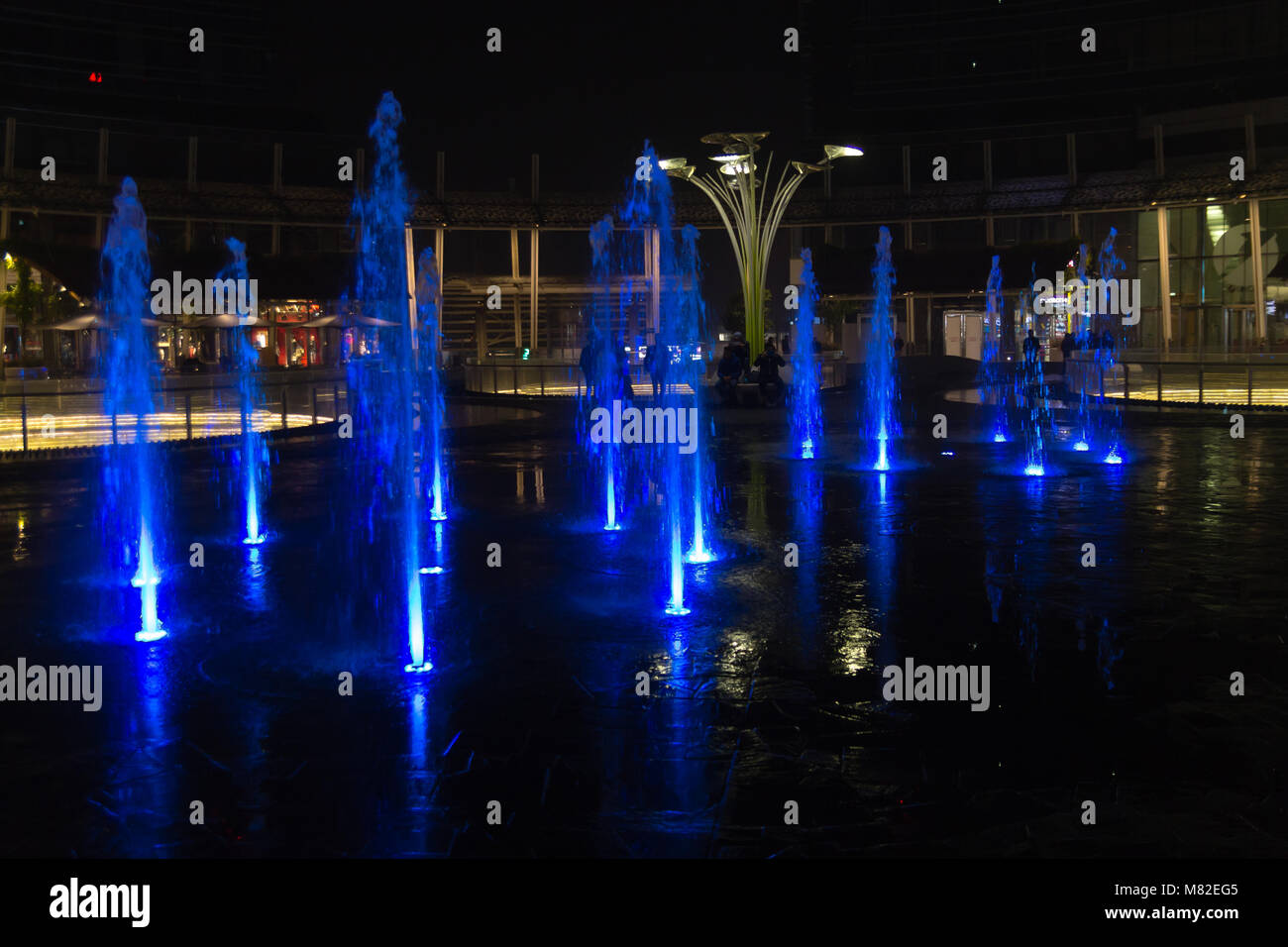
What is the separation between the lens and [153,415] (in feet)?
81.2

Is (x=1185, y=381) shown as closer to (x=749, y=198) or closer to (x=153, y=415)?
(x=749, y=198)

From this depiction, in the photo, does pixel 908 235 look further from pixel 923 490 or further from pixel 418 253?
pixel 923 490

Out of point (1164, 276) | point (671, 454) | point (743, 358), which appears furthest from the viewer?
point (1164, 276)

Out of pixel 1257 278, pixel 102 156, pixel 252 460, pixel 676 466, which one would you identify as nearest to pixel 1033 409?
pixel 252 460

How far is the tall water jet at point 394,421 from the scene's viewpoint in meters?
7.57

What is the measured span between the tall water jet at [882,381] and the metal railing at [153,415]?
940 centimetres

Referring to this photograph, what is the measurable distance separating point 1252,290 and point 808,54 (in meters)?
25.9

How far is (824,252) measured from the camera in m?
53.3

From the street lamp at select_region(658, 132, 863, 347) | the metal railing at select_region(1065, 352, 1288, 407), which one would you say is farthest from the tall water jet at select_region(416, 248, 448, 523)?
the metal railing at select_region(1065, 352, 1288, 407)

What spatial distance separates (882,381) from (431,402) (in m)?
9.96

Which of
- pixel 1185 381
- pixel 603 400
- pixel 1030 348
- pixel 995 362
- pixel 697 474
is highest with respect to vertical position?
pixel 995 362

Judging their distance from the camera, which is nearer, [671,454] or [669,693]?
[669,693]
